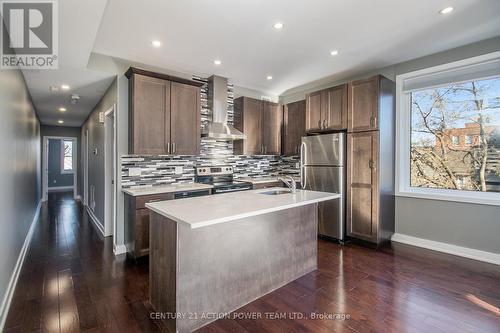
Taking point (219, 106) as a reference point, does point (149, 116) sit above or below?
below

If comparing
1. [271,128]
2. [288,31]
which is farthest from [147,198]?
[271,128]

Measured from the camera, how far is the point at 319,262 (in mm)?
3068

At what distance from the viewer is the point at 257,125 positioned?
4.67m

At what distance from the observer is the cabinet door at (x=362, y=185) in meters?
3.50

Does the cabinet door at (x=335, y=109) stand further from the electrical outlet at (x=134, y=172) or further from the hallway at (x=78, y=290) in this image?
the hallway at (x=78, y=290)

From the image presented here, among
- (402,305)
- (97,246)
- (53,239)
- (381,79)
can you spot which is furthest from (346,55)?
(53,239)

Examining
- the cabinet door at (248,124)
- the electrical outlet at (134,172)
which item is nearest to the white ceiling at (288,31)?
the cabinet door at (248,124)

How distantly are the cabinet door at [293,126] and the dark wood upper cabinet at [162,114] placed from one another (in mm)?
1923

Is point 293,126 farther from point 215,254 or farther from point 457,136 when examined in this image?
point 215,254

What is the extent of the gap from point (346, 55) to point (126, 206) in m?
3.60

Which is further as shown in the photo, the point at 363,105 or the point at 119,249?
the point at 363,105
